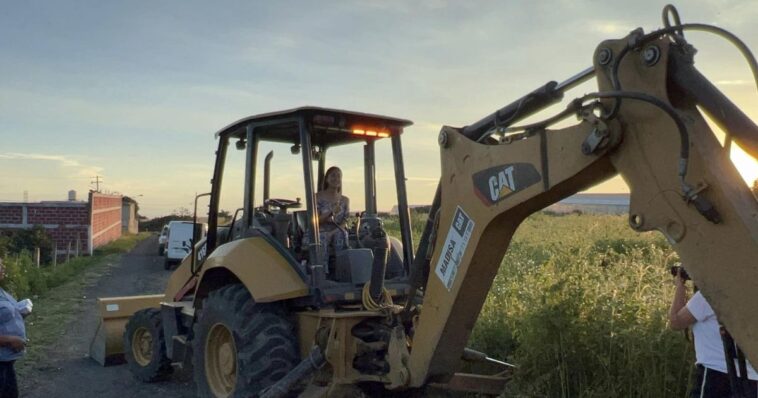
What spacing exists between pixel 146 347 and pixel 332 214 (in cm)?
337

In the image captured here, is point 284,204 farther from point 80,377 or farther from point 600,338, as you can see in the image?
point 80,377

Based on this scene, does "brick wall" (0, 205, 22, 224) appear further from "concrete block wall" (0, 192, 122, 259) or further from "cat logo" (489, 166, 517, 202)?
"cat logo" (489, 166, 517, 202)

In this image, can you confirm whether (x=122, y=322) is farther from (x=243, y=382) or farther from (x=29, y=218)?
(x=29, y=218)

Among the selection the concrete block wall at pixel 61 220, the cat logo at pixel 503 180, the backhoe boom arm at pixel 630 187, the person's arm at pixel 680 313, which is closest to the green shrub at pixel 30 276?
the concrete block wall at pixel 61 220

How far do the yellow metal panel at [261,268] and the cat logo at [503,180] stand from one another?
2032 millimetres

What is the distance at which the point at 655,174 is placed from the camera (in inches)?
111

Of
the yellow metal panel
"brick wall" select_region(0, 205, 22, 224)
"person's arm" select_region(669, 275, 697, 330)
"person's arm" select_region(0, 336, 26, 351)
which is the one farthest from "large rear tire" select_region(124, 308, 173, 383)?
"brick wall" select_region(0, 205, 22, 224)

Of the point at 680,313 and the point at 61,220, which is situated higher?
the point at 61,220

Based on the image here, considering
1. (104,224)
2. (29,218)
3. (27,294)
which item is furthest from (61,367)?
(104,224)

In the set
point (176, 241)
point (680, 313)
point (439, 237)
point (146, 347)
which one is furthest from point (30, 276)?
point (680, 313)

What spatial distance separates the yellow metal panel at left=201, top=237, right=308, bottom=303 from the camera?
529cm

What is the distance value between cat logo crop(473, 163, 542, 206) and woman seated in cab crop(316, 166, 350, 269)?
2128mm

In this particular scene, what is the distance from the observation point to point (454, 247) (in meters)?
4.02

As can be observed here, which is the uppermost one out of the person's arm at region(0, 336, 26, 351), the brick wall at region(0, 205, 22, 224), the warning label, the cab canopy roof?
the brick wall at region(0, 205, 22, 224)
